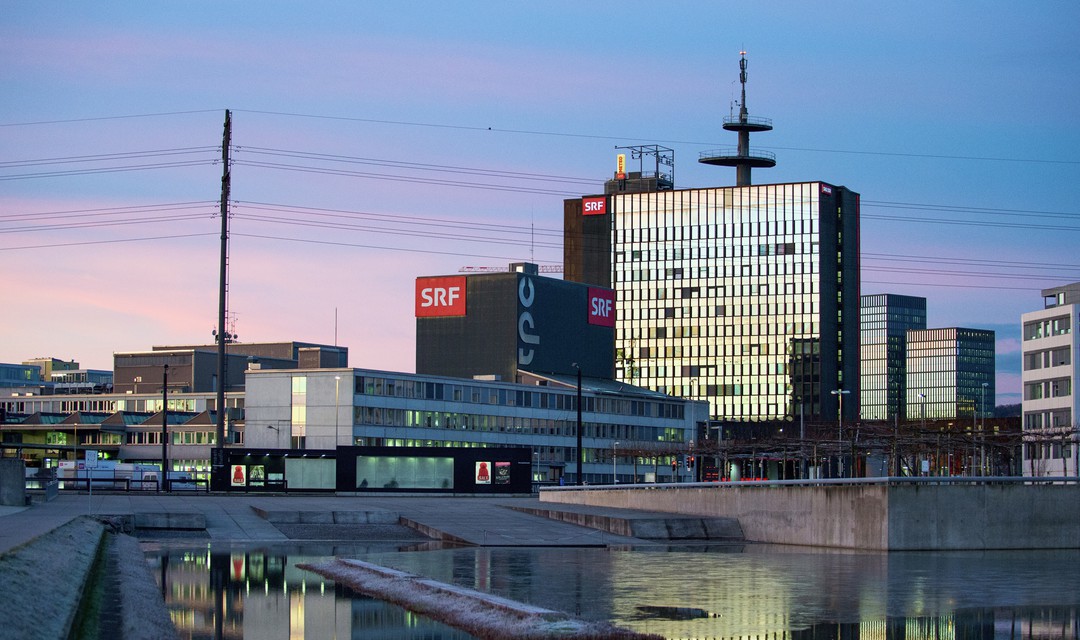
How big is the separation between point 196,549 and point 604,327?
13686 cm

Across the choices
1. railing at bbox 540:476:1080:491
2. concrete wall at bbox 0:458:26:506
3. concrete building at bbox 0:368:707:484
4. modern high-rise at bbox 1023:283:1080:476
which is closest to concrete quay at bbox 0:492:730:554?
concrete wall at bbox 0:458:26:506

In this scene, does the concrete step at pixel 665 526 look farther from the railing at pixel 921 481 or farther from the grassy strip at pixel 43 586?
the grassy strip at pixel 43 586

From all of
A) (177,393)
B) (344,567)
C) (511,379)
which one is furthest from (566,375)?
(344,567)

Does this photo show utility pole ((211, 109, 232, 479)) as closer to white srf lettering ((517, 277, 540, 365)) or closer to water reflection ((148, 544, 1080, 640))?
water reflection ((148, 544, 1080, 640))

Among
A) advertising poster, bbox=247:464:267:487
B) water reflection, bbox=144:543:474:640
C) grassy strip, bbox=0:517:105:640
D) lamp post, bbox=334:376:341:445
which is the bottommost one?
advertising poster, bbox=247:464:267:487

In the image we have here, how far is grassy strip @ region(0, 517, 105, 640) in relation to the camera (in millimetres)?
21109

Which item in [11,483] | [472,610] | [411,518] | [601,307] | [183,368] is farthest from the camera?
[183,368]

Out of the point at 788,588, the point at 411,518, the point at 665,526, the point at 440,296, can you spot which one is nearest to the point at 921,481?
the point at 665,526

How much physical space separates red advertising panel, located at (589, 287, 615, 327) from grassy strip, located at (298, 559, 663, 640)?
143556 millimetres

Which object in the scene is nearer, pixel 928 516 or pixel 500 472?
pixel 928 516

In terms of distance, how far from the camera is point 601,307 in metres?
184

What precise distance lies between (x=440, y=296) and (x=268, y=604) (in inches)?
5715

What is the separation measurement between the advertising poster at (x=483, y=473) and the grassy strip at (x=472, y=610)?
5826 centimetres

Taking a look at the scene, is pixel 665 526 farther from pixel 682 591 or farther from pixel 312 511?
pixel 682 591
